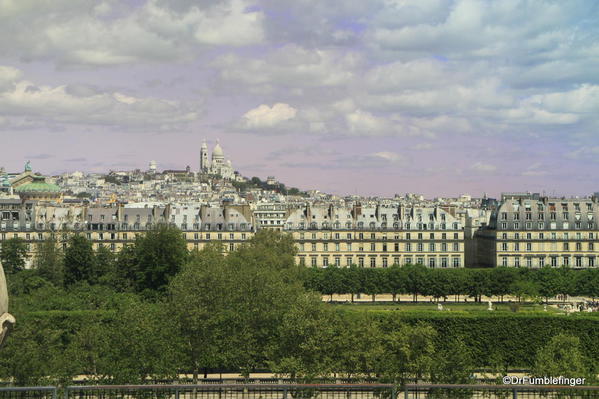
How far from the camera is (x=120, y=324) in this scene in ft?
109

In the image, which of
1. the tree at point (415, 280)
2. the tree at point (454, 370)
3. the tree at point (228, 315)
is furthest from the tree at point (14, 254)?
the tree at point (454, 370)

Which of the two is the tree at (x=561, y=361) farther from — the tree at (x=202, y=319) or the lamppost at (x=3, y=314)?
the lamppost at (x=3, y=314)

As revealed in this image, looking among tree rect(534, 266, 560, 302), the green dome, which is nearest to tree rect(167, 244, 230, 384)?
tree rect(534, 266, 560, 302)

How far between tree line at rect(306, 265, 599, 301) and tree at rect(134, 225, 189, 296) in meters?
15.1

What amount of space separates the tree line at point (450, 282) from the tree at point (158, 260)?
49.5 ft

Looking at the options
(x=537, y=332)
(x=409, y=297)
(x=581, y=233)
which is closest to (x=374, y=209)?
(x=409, y=297)

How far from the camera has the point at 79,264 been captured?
69.5 m

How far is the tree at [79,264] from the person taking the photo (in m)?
68.8

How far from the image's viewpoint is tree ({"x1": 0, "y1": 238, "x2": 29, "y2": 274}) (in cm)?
7731

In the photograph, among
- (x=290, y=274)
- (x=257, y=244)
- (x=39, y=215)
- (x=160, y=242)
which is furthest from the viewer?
(x=39, y=215)

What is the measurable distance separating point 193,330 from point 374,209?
58816 mm

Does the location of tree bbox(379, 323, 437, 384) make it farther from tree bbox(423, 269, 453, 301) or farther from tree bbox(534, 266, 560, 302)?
tree bbox(534, 266, 560, 302)

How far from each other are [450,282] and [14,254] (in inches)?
1660

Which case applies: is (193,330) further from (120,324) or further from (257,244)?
(257,244)
